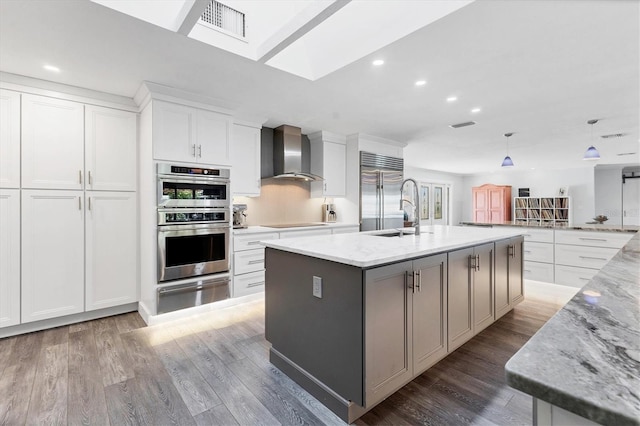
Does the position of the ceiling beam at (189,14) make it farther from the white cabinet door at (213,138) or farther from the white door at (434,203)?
the white door at (434,203)

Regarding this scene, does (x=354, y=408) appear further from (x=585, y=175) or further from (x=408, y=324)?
(x=585, y=175)

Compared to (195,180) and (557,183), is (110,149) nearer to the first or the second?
(195,180)

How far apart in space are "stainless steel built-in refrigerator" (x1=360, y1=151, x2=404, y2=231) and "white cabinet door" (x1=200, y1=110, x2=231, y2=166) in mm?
2366

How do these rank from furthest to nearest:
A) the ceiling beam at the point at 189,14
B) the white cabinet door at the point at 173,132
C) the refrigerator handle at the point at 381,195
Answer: the refrigerator handle at the point at 381,195 → the white cabinet door at the point at 173,132 → the ceiling beam at the point at 189,14

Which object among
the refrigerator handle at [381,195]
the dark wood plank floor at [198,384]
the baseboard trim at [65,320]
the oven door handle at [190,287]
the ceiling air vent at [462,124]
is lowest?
the dark wood plank floor at [198,384]

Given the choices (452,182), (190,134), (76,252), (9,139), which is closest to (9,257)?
(76,252)

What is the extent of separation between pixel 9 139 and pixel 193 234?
5.99 feet

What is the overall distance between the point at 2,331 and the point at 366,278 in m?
3.52

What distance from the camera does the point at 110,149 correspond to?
324 cm

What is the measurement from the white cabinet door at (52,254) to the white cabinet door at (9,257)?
0.05 meters

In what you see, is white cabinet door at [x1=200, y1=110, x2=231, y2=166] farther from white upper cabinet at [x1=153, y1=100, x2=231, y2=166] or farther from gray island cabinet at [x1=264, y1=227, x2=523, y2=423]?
gray island cabinet at [x1=264, y1=227, x2=523, y2=423]

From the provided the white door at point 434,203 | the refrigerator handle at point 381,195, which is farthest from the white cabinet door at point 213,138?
the white door at point 434,203

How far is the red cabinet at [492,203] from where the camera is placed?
9875mm

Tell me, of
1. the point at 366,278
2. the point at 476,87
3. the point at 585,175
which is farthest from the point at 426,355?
the point at 585,175
